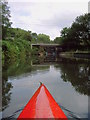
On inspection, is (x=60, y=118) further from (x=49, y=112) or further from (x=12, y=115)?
(x=12, y=115)

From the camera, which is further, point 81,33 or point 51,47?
point 51,47

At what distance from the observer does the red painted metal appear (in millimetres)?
3241

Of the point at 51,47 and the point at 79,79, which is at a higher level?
the point at 51,47

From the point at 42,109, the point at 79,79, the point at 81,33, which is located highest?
the point at 81,33

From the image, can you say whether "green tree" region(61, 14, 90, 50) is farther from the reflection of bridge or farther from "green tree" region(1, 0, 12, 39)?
"green tree" region(1, 0, 12, 39)

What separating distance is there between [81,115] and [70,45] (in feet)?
225

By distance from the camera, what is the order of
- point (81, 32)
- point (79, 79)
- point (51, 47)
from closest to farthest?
point (79, 79), point (81, 32), point (51, 47)

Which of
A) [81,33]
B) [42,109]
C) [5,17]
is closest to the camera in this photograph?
[42,109]

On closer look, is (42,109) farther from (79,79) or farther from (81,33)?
(81,33)

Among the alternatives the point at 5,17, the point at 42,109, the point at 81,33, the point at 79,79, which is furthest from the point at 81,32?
→ the point at 42,109

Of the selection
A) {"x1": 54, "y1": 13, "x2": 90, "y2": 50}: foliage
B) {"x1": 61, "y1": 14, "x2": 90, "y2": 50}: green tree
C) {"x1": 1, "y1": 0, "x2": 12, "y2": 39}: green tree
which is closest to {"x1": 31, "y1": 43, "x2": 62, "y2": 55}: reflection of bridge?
{"x1": 54, "y1": 13, "x2": 90, "y2": 50}: foliage

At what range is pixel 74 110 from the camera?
5.55m

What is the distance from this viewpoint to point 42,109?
3.37 metres

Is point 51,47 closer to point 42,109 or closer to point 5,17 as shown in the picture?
point 5,17
